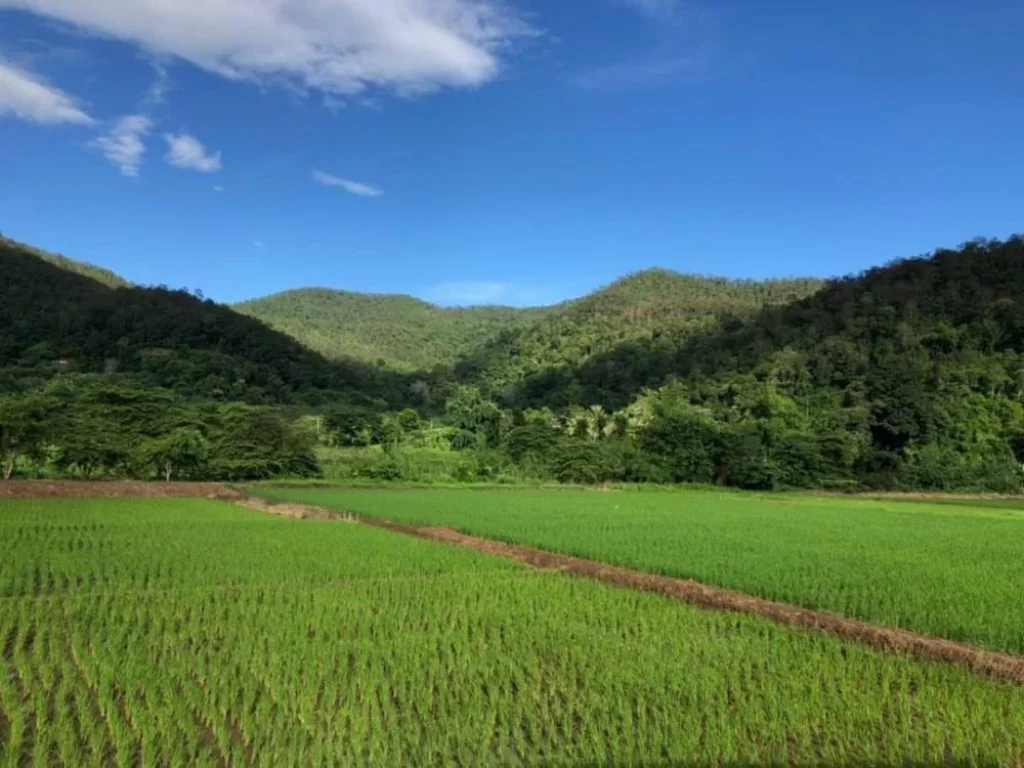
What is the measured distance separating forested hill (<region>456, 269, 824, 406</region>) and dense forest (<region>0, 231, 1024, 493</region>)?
0.52 m

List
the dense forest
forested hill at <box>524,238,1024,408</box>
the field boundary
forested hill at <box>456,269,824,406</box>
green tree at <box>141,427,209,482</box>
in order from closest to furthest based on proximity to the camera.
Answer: the field boundary → green tree at <box>141,427,209,482</box> → the dense forest → forested hill at <box>524,238,1024,408</box> → forested hill at <box>456,269,824,406</box>

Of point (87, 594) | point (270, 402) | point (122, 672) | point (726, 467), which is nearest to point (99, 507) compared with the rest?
point (87, 594)

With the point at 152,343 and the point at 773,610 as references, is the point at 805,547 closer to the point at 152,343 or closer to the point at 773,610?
the point at 773,610

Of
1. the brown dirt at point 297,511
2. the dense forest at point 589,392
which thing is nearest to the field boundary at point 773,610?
the brown dirt at point 297,511

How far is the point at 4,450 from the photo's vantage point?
98.9ft

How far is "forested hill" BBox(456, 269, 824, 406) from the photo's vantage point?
265ft

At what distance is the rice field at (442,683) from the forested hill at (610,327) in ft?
207

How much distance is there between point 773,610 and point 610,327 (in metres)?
84.6

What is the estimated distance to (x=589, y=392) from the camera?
73.4 meters

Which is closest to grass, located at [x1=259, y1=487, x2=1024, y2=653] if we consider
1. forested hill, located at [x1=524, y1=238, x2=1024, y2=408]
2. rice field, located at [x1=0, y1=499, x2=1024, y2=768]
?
rice field, located at [x1=0, y1=499, x2=1024, y2=768]

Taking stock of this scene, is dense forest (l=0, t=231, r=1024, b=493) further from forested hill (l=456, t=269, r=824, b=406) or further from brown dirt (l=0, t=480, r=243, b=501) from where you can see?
brown dirt (l=0, t=480, r=243, b=501)

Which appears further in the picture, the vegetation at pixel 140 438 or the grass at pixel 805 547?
the vegetation at pixel 140 438

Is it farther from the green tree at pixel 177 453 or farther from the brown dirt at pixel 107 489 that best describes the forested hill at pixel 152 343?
the brown dirt at pixel 107 489

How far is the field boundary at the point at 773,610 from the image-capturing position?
7785 mm
